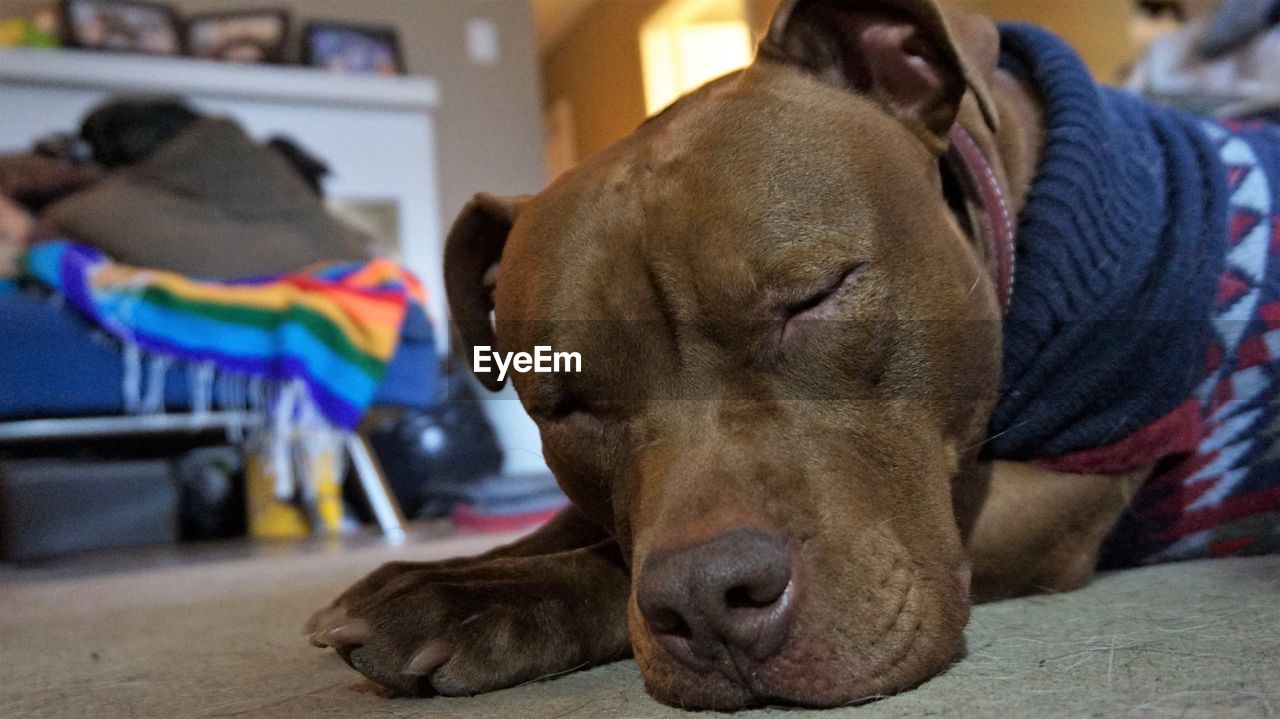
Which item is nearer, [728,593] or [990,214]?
[728,593]

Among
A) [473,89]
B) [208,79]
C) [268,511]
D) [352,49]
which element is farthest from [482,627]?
[473,89]

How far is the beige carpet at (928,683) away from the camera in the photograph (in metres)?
0.82

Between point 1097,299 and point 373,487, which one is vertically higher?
point 1097,299

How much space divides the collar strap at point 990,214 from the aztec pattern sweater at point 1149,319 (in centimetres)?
3

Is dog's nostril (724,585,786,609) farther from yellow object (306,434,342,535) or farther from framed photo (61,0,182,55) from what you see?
framed photo (61,0,182,55)

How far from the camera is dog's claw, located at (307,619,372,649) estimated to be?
103 centimetres

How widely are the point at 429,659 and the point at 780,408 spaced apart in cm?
42

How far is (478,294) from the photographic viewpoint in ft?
5.62

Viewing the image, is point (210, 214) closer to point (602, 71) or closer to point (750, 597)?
point (750, 597)

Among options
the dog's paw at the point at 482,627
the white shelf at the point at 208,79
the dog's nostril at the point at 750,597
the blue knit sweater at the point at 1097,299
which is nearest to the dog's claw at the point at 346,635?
the dog's paw at the point at 482,627

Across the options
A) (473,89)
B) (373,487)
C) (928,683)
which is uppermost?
(928,683)

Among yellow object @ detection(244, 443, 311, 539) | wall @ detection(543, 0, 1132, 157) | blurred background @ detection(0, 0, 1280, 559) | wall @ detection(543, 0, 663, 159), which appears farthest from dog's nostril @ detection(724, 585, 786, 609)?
wall @ detection(543, 0, 663, 159)

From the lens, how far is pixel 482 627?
1.08 metres
